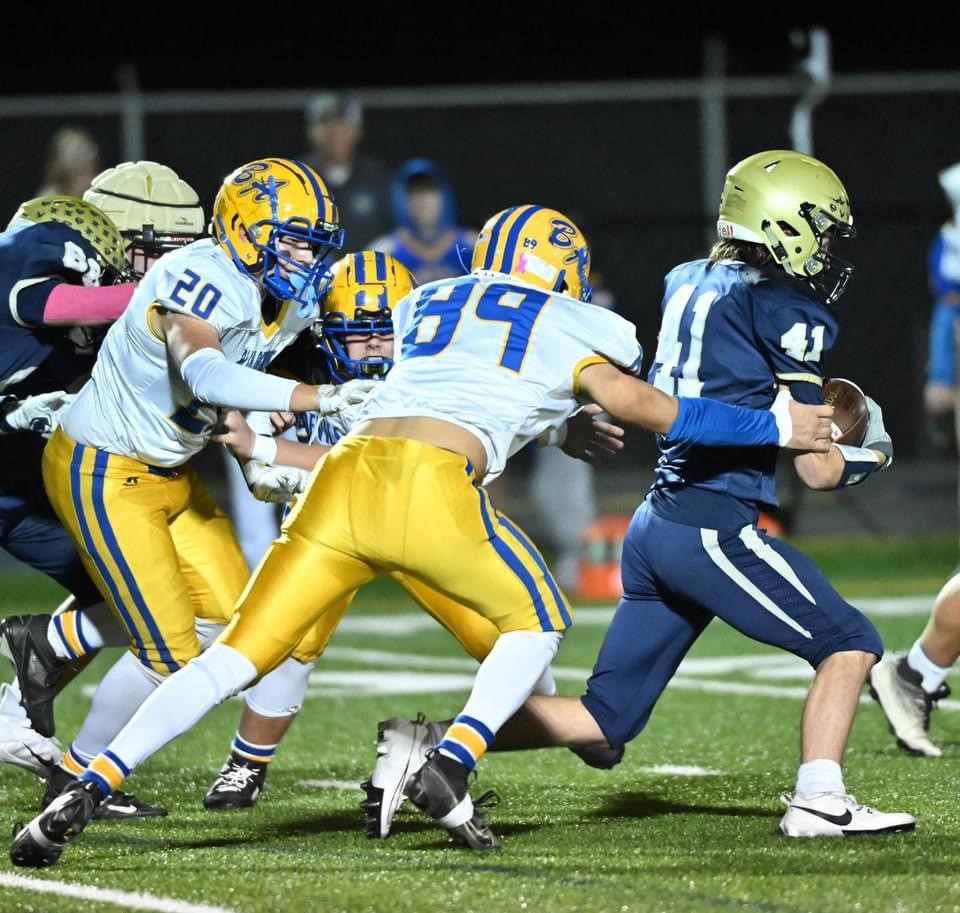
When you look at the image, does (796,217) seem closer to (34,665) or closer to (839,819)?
(839,819)

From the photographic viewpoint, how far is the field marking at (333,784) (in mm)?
5242

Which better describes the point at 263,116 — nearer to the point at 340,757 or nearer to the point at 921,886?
the point at 340,757

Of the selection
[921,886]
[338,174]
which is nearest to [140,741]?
[921,886]

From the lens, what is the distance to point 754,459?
4.56 meters

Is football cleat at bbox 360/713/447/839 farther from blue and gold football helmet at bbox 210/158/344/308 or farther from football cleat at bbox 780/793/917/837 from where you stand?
blue and gold football helmet at bbox 210/158/344/308

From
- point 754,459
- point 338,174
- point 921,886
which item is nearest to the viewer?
point 921,886

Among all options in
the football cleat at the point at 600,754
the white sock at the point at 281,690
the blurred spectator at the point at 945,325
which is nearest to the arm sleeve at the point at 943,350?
the blurred spectator at the point at 945,325

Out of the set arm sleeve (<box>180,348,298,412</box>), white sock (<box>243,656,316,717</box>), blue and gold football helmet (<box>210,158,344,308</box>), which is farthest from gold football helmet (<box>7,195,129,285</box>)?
white sock (<box>243,656,316,717</box>)

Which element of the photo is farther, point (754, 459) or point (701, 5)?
point (701, 5)

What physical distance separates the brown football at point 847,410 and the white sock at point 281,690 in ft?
4.76

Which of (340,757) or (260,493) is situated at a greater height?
(260,493)

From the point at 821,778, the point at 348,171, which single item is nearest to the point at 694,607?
the point at 821,778

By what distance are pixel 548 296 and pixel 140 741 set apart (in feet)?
4.27

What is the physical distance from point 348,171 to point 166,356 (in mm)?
5040
